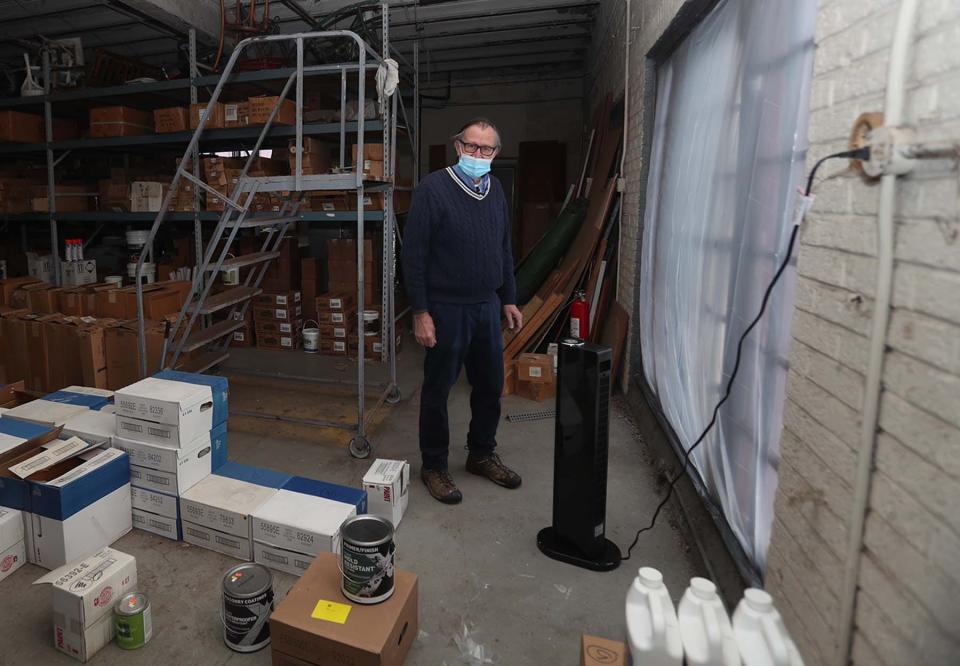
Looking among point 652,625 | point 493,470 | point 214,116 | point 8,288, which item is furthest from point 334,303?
point 652,625

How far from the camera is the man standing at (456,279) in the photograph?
2.49 metres

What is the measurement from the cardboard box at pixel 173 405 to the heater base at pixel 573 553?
148cm

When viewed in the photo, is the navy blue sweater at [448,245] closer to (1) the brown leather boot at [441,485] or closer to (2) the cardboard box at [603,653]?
(1) the brown leather boot at [441,485]

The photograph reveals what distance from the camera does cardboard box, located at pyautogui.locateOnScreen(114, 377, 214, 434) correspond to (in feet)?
7.24

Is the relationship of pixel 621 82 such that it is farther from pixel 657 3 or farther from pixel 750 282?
pixel 750 282

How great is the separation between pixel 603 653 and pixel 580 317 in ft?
9.70

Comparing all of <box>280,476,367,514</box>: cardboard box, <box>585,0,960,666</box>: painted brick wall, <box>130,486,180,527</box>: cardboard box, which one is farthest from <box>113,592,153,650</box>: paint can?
<box>585,0,960,666</box>: painted brick wall

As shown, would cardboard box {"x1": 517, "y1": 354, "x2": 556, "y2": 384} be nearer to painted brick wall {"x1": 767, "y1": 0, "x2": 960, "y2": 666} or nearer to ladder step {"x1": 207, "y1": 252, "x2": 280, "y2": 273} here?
ladder step {"x1": 207, "y1": 252, "x2": 280, "y2": 273}

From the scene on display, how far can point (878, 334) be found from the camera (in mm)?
1040

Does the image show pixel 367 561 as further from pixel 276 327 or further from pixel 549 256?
pixel 276 327

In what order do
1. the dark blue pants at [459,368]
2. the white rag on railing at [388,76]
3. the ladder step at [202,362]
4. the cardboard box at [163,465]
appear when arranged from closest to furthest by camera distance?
the cardboard box at [163,465], the dark blue pants at [459,368], the white rag on railing at [388,76], the ladder step at [202,362]

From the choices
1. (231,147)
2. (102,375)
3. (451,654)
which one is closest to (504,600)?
(451,654)

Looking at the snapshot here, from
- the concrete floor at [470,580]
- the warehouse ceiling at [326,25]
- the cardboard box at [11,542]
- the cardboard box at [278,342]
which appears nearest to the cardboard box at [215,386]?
the concrete floor at [470,580]

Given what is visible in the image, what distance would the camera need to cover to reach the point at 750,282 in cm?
179
